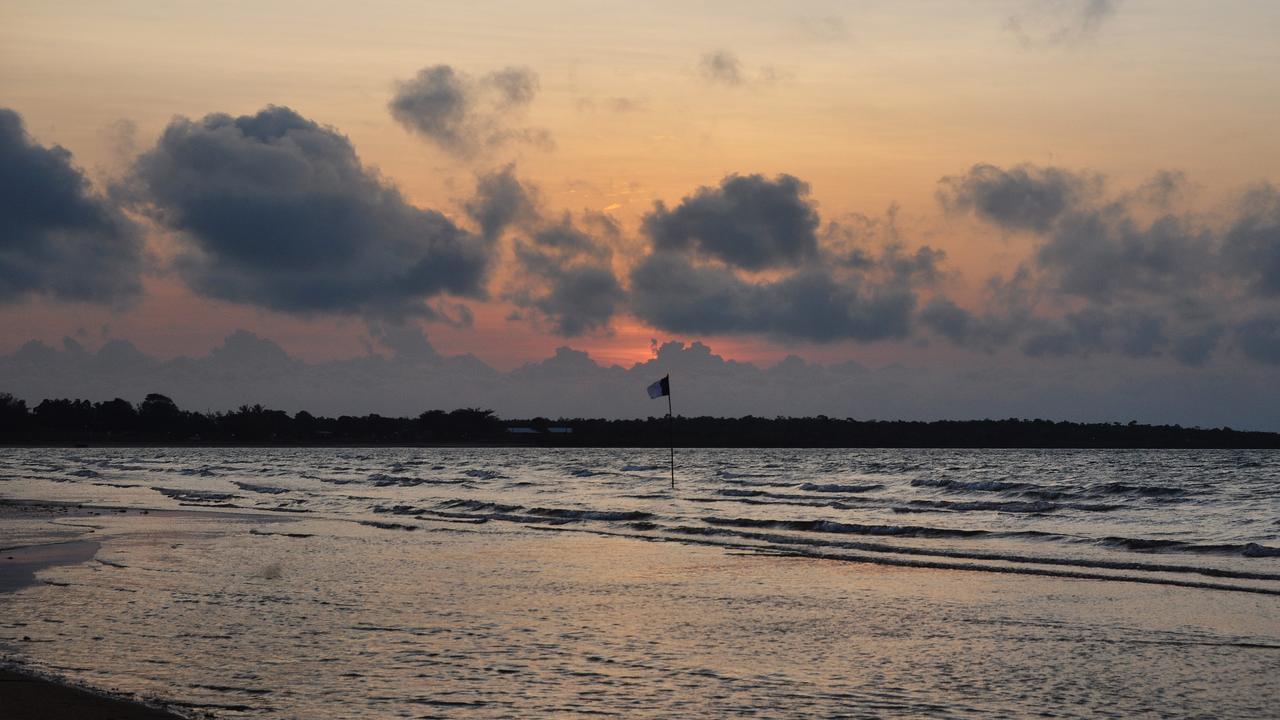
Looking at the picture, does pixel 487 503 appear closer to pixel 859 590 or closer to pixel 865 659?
pixel 859 590

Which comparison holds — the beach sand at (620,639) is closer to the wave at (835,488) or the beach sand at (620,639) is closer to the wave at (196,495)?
the wave at (196,495)

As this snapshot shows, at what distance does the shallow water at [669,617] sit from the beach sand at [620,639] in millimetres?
57

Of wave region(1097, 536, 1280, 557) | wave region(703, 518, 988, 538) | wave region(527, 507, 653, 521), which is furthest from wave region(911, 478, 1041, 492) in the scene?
wave region(1097, 536, 1280, 557)

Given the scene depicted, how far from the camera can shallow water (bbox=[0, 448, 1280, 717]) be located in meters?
11.0

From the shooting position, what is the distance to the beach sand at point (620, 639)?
35.0ft

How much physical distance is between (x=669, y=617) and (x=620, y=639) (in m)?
2.00

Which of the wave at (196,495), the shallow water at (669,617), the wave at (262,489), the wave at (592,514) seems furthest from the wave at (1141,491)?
the wave at (196,495)

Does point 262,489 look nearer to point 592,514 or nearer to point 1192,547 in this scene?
point 592,514

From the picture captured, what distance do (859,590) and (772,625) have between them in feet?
14.9

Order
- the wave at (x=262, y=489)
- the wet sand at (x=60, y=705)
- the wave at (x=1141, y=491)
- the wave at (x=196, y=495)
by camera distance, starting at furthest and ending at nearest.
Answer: the wave at (x=262, y=489) → the wave at (x=196, y=495) → the wave at (x=1141, y=491) → the wet sand at (x=60, y=705)

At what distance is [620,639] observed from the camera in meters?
13.9

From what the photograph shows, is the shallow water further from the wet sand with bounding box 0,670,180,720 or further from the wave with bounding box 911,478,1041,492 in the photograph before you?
the wave with bounding box 911,478,1041,492

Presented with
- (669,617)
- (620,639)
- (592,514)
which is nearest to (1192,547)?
(669,617)

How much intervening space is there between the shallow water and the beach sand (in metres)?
0.06
